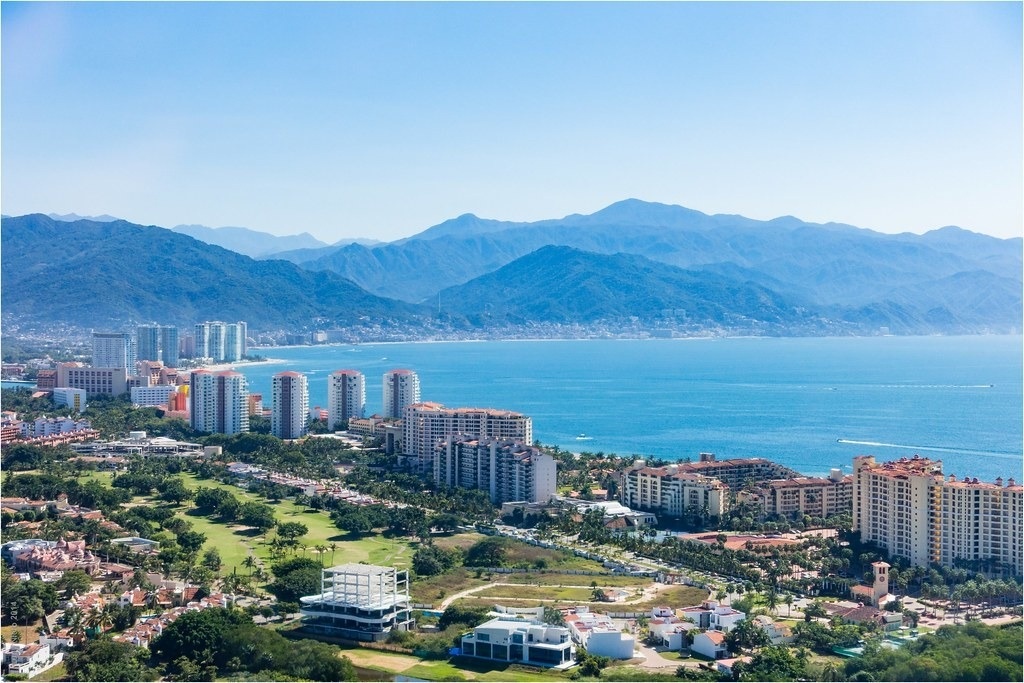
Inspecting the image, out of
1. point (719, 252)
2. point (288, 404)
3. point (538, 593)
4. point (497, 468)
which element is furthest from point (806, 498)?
point (719, 252)

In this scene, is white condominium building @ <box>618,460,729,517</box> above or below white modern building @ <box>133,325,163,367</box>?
below

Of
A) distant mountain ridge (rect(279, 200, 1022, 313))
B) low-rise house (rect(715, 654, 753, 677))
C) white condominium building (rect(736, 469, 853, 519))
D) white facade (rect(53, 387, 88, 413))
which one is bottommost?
low-rise house (rect(715, 654, 753, 677))

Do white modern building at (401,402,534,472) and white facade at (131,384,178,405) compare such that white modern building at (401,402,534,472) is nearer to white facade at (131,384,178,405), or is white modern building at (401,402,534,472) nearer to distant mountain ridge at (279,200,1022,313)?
white facade at (131,384,178,405)

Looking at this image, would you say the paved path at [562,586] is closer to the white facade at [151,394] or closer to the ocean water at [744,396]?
the ocean water at [744,396]

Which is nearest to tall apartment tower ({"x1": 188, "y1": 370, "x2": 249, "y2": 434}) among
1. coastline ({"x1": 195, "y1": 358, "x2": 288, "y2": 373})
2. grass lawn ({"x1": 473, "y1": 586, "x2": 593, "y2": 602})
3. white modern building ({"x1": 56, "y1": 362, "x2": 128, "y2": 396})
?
white modern building ({"x1": 56, "y1": 362, "x2": 128, "y2": 396})

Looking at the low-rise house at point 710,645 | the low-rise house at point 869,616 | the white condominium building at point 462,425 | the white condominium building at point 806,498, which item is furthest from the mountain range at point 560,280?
the low-rise house at point 710,645

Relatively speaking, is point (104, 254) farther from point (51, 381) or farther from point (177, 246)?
point (51, 381)

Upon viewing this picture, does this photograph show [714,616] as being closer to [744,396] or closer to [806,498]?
[806,498]

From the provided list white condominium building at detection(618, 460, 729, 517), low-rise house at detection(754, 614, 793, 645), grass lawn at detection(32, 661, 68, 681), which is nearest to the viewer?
grass lawn at detection(32, 661, 68, 681)
